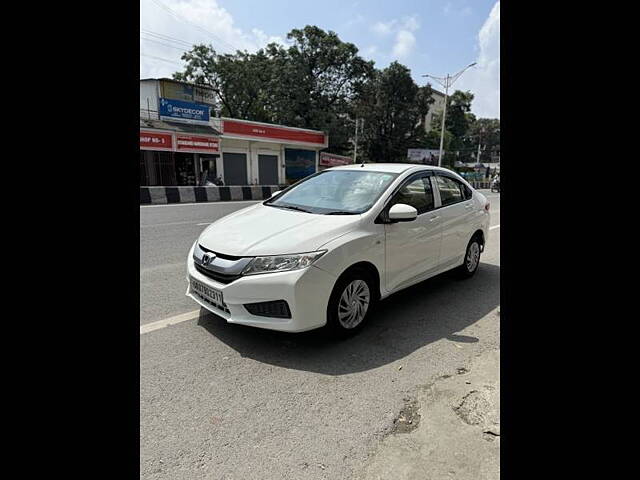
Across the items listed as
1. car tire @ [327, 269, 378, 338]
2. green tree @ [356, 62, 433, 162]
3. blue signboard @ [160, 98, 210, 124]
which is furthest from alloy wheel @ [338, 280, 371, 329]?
green tree @ [356, 62, 433, 162]

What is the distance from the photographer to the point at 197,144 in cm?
2350

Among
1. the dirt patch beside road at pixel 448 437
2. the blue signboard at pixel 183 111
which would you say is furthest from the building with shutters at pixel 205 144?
the dirt patch beside road at pixel 448 437

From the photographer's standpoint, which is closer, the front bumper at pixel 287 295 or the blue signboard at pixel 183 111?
the front bumper at pixel 287 295

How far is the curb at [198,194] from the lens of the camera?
53.5 feet

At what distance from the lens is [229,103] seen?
38062 mm

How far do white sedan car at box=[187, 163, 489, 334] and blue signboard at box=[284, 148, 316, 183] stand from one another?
26.3 metres

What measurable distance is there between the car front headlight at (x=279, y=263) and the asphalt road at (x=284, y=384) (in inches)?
28.8

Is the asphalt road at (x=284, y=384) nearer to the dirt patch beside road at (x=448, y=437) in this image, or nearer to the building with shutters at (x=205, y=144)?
the dirt patch beside road at (x=448, y=437)

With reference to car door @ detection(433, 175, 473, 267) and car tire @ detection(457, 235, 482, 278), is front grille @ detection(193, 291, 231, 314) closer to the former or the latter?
car door @ detection(433, 175, 473, 267)

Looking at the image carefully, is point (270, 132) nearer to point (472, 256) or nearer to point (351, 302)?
point (472, 256)
